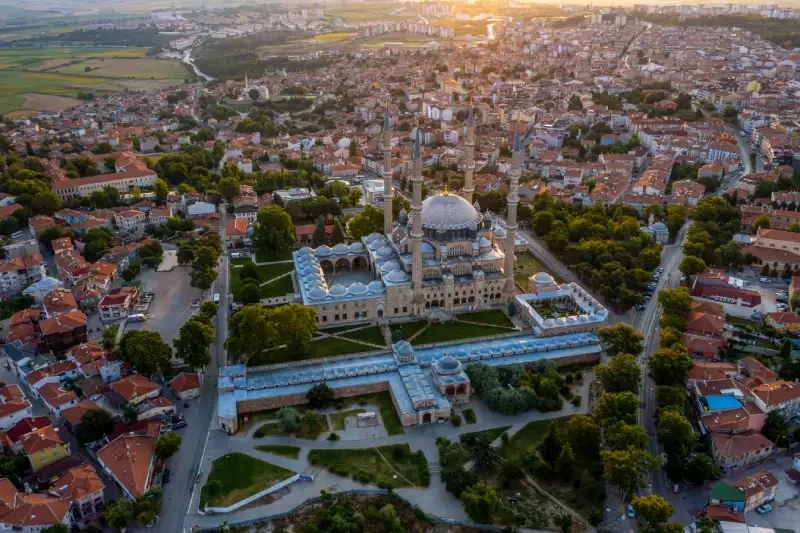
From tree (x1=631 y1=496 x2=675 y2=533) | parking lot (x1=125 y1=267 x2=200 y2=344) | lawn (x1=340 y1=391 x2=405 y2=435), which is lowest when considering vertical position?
lawn (x1=340 y1=391 x2=405 y2=435)

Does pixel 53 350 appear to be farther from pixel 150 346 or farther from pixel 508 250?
pixel 508 250

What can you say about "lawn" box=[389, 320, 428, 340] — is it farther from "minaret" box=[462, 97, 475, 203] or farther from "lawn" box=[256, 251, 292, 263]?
"lawn" box=[256, 251, 292, 263]

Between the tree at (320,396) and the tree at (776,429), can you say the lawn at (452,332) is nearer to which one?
the tree at (320,396)

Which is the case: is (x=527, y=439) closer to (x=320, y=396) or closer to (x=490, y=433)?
(x=490, y=433)

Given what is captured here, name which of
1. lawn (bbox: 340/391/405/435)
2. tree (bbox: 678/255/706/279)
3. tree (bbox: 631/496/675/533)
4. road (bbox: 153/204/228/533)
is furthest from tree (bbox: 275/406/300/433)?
tree (bbox: 678/255/706/279)

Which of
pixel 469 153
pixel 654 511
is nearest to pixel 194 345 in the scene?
pixel 469 153

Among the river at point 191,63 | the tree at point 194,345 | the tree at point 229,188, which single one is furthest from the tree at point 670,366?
the river at point 191,63
